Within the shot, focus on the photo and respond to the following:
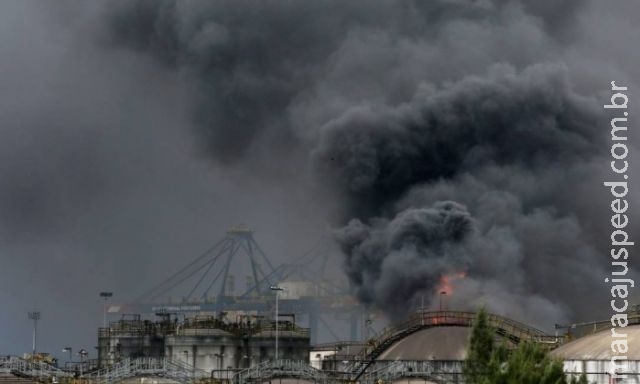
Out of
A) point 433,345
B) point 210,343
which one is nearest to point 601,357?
point 433,345

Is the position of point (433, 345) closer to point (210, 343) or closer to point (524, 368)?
point (210, 343)

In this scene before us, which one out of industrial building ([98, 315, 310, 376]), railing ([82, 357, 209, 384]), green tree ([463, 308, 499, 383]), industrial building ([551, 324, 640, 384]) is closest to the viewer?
green tree ([463, 308, 499, 383])

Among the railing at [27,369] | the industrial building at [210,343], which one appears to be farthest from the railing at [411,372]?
the railing at [27,369]

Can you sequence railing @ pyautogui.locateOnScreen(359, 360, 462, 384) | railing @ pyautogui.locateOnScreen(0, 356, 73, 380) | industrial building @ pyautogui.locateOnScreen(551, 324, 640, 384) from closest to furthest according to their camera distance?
industrial building @ pyautogui.locateOnScreen(551, 324, 640, 384) → railing @ pyautogui.locateOnScreen(0, 356, 73, 380) → railing @ pyautogui.locateOnScreen(359, 360, 462, 384)

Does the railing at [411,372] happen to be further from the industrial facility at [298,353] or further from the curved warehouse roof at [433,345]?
the curved warehouse roof at [433,345]

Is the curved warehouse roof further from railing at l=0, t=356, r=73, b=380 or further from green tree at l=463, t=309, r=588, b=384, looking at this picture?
green tree at l=463, t=309, r=588, b=384

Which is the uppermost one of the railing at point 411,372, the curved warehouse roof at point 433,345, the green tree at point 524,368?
the curved warehouse roof at point 433,345

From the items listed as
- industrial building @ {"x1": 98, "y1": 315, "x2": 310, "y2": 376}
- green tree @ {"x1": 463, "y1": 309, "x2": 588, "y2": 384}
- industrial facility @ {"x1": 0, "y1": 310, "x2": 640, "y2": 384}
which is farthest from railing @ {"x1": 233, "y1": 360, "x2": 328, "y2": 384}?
green tree @ {"x1": 463, "y1": 309, "x2": 588, "y2": 384}

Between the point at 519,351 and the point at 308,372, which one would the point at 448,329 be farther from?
the point at 519,351

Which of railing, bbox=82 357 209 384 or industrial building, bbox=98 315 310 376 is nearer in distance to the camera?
railing, bbox=82 357 209 384

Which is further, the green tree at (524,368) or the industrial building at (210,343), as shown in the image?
the industrial building at (210,343)

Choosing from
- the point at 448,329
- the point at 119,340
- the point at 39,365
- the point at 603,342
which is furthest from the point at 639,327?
the point at 119,340

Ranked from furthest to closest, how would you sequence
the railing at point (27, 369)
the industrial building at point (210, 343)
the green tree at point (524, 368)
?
1. the industrial building at point (210, 343)
2. the railing at point (27, 369)
3. the green tree at point (524, 368)

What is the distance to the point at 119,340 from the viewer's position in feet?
384
